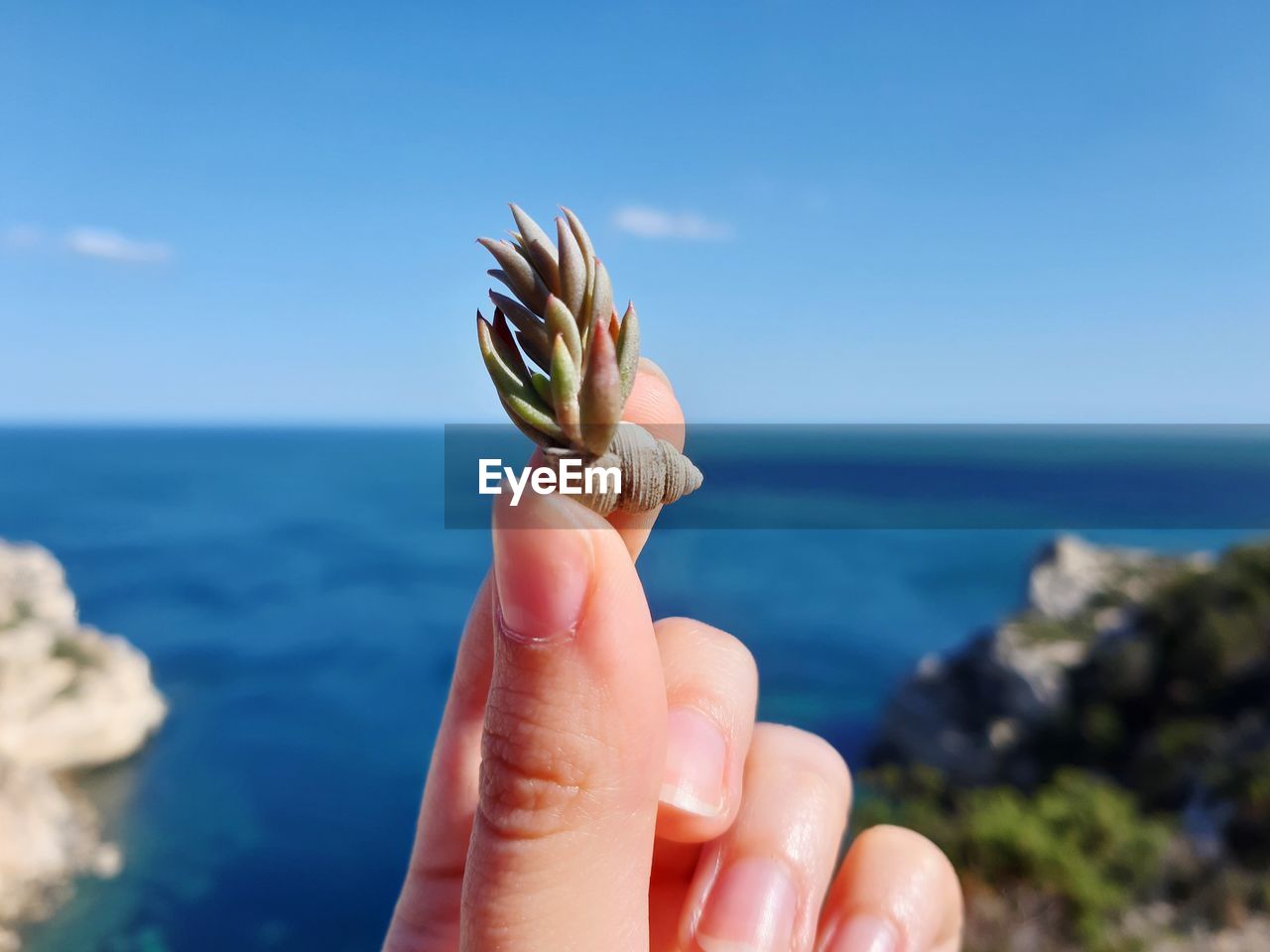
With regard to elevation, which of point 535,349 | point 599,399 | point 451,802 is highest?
point 535,349

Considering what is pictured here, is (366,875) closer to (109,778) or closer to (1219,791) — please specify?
(109,778)

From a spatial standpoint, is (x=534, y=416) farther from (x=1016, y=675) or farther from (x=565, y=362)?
(x=1016, y=675)

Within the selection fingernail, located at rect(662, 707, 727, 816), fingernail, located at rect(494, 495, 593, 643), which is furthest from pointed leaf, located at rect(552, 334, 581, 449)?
fingernail, located at rect(662, 707, 727, 816)

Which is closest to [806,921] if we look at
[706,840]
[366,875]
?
[706,840]

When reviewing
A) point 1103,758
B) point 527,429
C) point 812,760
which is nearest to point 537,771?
point 527,429

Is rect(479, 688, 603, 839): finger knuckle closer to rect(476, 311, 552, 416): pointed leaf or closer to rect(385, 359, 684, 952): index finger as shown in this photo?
rect(476, 311, 552, 416): pointed leaf
